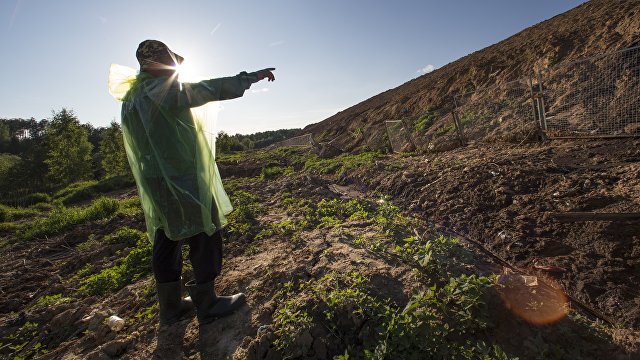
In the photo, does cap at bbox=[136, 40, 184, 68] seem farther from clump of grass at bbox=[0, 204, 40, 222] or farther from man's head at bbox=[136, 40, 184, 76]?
clump of grass at bbox=[0, 204, 40, 222]

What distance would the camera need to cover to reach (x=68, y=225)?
702 centimetres

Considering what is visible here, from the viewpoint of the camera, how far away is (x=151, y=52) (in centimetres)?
222

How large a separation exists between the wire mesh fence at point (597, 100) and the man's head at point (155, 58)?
270 inches

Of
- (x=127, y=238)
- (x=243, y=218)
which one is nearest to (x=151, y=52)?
(x=243, y=218)

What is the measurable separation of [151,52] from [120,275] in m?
2.83

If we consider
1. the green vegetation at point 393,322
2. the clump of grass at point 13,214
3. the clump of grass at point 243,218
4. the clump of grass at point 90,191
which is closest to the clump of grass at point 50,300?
the clump of grass at point 243,218

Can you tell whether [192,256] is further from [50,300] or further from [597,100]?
[597,100]

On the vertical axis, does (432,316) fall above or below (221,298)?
below

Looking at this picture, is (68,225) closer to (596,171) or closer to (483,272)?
(483,272)

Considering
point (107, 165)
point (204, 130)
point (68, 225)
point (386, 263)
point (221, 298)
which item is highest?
point (107, 165)

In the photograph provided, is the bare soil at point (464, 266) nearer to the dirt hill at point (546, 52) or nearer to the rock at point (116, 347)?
Answer: the rock at point (116, 347)

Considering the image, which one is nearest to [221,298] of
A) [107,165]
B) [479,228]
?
[479,228]

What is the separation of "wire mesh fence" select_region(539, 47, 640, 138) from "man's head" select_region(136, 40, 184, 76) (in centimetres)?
687

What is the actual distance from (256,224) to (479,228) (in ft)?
9.59
